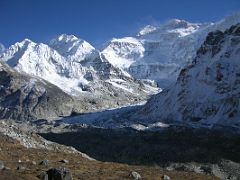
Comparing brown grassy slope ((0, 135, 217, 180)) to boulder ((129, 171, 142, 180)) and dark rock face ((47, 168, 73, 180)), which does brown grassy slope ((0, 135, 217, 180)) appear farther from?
dark rock face ((47, 168, 73, 180))

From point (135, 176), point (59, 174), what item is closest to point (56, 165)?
point (135, 176)

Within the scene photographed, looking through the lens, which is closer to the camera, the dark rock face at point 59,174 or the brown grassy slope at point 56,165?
the dark rock face at point 59,174

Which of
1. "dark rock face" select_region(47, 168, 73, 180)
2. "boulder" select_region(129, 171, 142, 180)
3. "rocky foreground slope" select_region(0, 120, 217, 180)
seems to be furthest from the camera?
"boulder" select_region(129, 171, 142, 180)

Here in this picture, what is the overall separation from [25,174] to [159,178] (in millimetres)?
13451

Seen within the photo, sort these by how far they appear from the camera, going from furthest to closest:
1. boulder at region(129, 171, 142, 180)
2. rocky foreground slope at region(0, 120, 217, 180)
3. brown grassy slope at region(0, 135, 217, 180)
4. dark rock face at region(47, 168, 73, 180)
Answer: boulder at region(129, 171, 142, 180)
brown grassy slope at region(0, 135, 217, 180)
rocky foreground slope at region(0, 120, 217, 180)
dark rock face at region(47, 168, 73, 180)

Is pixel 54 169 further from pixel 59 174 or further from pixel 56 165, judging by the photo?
pixel 56 165

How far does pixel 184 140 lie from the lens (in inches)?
6191

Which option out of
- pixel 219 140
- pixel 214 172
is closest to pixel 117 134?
pixel 219 140

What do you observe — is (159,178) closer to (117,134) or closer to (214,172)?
(214,172)

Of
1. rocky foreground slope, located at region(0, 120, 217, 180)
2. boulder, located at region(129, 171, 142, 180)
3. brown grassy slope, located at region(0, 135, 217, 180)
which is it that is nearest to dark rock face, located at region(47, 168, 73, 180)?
rocky foreground slope, located at region(0, 120, 217, 180)

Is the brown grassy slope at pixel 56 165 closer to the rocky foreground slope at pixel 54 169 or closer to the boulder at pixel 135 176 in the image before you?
the rocky foreground slope at pixel 54 169

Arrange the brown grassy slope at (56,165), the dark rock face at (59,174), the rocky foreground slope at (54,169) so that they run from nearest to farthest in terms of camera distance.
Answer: the dark rock face at (59,174)
the rocky foreground slope at (54,169)
the brown grassy slope at (56,165)

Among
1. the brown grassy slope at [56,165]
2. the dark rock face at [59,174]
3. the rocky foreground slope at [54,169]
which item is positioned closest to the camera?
the dark rock face at [59,174]

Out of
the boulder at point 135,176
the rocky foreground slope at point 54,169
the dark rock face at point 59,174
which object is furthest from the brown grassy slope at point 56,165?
the dark rock face at point 59,174
